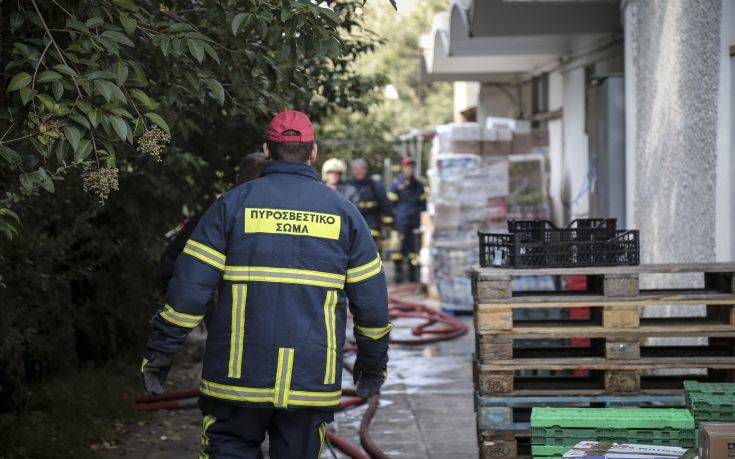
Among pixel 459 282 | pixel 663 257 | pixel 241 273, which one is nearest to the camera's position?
pixel 241 273

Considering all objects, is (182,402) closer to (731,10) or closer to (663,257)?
(663,257)

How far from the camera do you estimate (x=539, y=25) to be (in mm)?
11430

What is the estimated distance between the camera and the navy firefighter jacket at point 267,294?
4121mm

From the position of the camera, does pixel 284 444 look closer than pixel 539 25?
Yes

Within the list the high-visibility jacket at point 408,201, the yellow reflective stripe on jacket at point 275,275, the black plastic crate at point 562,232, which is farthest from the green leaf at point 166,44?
the high-visibility jacket at point 408,201

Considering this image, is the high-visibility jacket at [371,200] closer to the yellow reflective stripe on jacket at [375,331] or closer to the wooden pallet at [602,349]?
the wooden pallet at [602,349]

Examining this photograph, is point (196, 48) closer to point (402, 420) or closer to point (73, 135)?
point (73, 135)

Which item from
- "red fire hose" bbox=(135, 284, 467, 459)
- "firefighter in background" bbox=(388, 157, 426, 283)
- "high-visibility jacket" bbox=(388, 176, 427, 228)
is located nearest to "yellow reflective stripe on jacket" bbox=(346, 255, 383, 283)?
"red fire hose" bbox=(135, 284, 467, 459)

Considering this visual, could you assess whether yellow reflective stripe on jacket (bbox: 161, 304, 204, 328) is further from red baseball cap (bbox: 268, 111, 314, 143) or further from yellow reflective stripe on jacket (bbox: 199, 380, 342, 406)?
red baseball cap (bbox: 268, 111, 314, 143)

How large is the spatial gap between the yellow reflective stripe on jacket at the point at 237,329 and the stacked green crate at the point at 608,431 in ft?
4.52

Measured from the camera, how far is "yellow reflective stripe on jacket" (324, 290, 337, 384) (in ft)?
13.8

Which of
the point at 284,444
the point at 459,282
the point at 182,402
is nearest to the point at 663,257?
the point at 182,402

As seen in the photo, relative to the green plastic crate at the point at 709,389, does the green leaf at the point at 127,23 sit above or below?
above

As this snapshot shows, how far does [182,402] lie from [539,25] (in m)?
5.91
